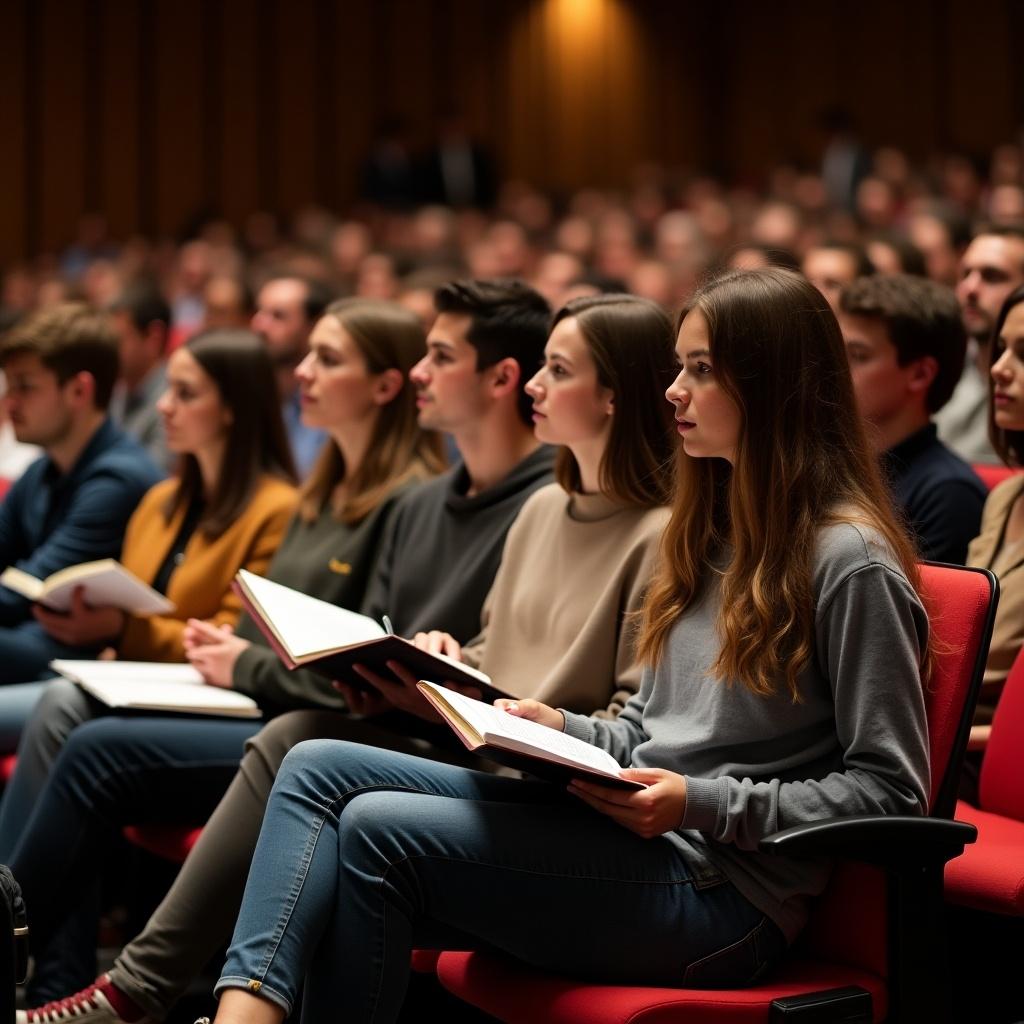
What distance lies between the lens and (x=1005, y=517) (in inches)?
83.7

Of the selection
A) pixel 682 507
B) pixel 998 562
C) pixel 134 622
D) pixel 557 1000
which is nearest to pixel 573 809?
pixel 557 1000

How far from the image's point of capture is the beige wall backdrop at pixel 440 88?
905cm

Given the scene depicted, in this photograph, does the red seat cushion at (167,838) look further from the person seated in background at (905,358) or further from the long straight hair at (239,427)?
the person seated in background at (905,358)

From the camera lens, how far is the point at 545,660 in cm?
198

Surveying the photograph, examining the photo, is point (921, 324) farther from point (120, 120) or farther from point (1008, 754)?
point (120, 120)

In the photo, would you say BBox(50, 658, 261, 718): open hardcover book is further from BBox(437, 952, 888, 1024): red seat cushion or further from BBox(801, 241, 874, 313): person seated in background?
BBox(801, 241, 874, 313): person seated in background

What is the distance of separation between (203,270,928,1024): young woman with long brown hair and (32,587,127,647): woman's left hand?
1.14 m

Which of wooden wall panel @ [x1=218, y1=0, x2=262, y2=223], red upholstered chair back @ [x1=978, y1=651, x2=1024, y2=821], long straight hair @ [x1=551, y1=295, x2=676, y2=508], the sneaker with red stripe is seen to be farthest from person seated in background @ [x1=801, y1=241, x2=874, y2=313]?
wooden wall panel @ [x1=218, y1=0, x2=262, y2=223]

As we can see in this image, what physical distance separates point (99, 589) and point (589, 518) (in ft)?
3.30

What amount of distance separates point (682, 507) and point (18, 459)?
2.83 meters

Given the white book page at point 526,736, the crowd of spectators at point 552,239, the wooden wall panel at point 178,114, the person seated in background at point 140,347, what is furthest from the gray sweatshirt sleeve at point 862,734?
the wooden wall panel at point 178,114

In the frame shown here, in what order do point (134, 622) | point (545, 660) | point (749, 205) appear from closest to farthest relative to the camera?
point (545, 660)
point (134, 622)
point (749, 205)

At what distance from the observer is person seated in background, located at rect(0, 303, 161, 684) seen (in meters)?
2.96

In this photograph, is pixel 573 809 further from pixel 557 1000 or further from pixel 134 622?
pixel 134 622
